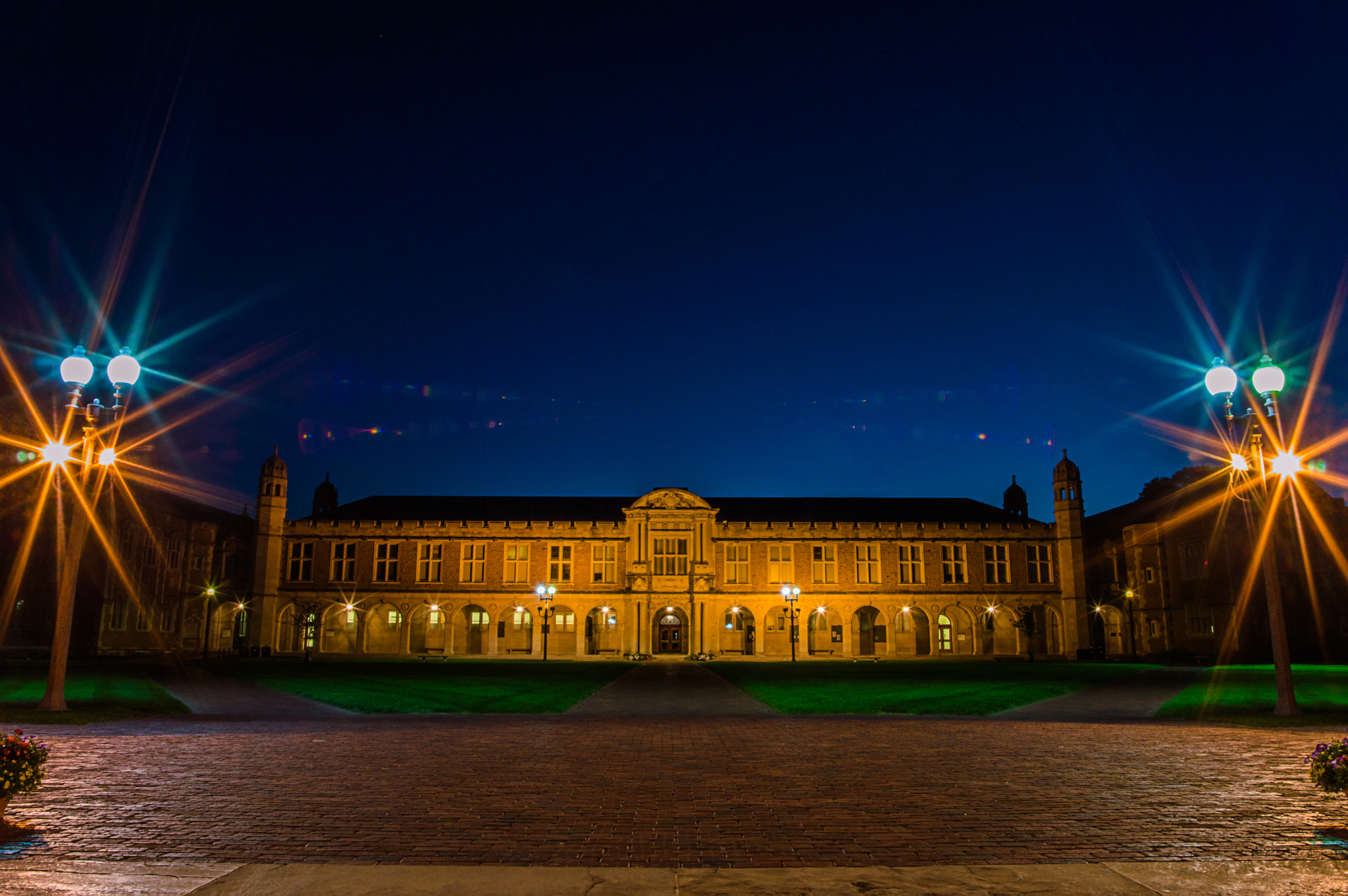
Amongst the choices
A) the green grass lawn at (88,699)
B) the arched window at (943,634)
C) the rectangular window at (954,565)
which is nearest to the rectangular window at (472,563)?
the green grass lawn at (88,699)

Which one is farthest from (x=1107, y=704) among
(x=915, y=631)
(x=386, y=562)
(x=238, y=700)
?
(x=386, y=562)

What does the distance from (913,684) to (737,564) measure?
32304 millimetres

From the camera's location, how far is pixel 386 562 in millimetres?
59062

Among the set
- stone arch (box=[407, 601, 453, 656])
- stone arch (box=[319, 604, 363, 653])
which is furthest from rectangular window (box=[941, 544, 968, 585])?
stone arch (box=[319, 604, 363, 653])

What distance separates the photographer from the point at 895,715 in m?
18.1

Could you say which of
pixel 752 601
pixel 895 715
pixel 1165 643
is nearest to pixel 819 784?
pixel 895 715

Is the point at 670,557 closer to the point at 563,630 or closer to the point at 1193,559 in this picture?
the point at 563,630

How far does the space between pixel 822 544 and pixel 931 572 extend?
760 centimetres

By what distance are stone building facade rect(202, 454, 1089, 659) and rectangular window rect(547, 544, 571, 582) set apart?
3.6 inches

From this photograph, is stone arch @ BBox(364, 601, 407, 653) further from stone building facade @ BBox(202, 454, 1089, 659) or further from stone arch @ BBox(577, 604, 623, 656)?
stone arch @ BBox(577, 604, 623, 656)

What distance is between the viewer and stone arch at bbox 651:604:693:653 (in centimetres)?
5931

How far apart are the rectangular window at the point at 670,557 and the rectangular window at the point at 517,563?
8629 millimetres

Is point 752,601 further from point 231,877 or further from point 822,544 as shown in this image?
point 231,877

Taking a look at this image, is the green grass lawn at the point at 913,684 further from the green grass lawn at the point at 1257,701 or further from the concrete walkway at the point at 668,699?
the green grass lawn at the point at 1257,701
